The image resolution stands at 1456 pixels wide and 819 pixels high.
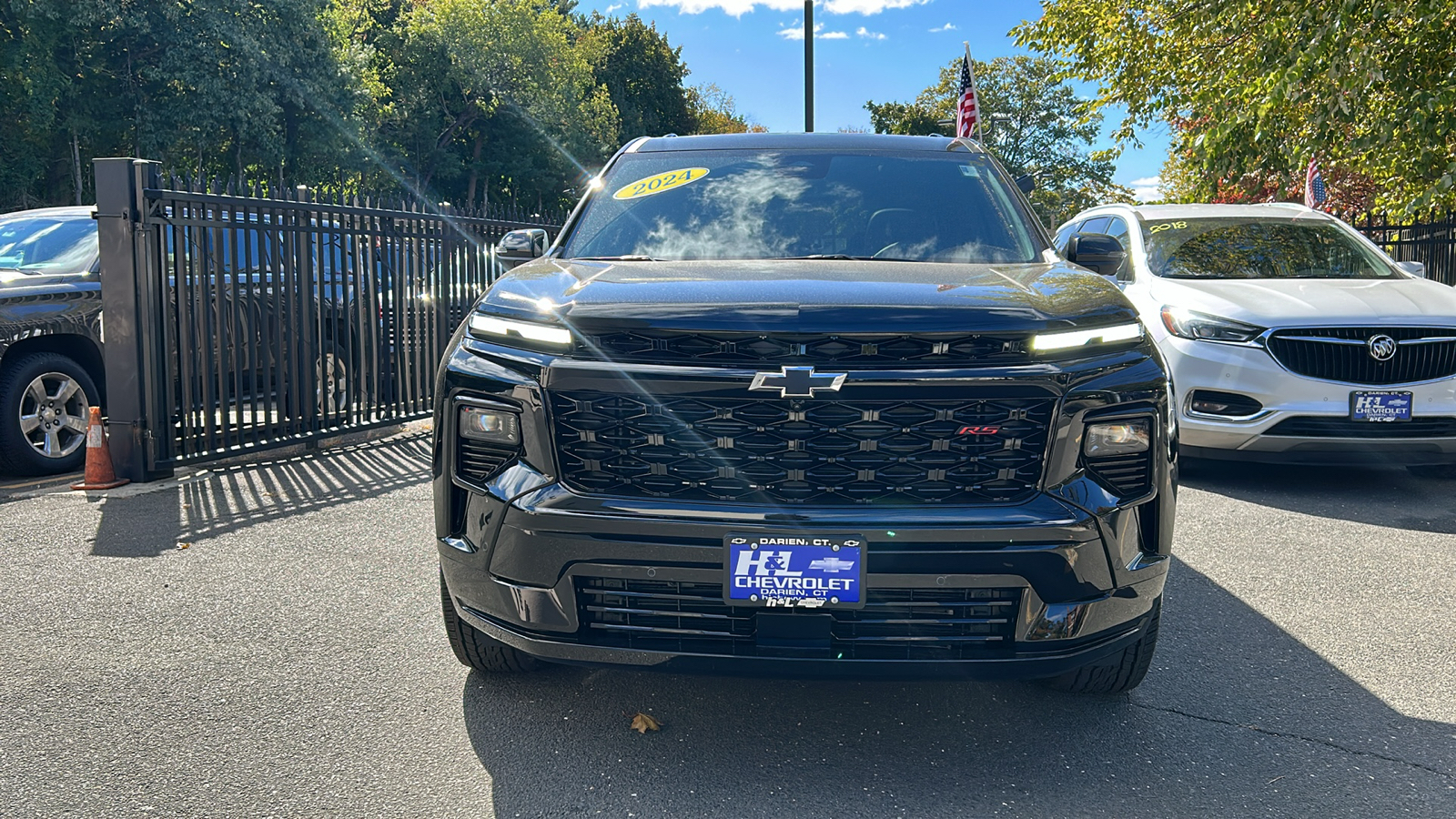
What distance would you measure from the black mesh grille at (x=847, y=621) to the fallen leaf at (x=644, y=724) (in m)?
0.54

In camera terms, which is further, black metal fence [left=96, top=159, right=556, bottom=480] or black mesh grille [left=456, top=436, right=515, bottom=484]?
black metal fence [left=96, top=159, right=556, bottom=480]

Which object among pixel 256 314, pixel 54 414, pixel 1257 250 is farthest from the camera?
pixel 1257 250

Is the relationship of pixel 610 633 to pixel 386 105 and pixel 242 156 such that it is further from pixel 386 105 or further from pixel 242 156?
pixel 386 105

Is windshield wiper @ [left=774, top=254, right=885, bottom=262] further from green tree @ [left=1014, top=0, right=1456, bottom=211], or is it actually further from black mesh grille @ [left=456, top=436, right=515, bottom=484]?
green tree @ [left=1014, top=0, right=1456, bottom=211]

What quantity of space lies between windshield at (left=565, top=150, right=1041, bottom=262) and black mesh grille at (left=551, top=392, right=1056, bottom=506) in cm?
107

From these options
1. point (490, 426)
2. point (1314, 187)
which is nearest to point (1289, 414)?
point (490, 426)

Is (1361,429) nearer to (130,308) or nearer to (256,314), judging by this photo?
(256,314)

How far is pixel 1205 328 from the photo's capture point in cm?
704

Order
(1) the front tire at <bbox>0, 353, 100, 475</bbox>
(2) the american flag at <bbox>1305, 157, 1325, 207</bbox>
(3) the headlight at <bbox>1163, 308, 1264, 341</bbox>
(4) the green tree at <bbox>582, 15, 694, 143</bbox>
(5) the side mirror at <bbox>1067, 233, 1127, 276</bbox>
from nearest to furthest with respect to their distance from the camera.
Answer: (5) the side mirror at <bbox>1067, 233, 1127, 276</bbox>
(3) the headlight at <bbox>1163, 308, 1264, 341</bbox>
(1) the front tire at <bbox>0, 353, 100, 475</bbox>
(2) the american flag at <bbox>1305, 157, 1325, 207</bbox>
(4) the green tree at <bbox>582, 15, 694, 143</bbox>

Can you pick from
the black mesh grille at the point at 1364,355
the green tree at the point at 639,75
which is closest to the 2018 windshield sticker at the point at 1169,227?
the black mesh grille at the point at 1364,355

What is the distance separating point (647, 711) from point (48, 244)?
22.1ft

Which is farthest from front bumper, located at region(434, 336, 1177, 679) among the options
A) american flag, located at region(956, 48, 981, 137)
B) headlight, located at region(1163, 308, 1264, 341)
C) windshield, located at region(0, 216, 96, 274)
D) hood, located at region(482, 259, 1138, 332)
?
american flag, located at region(956, 48, 981, 137)

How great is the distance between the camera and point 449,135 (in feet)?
174

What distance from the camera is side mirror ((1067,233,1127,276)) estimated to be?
412 centimetres
